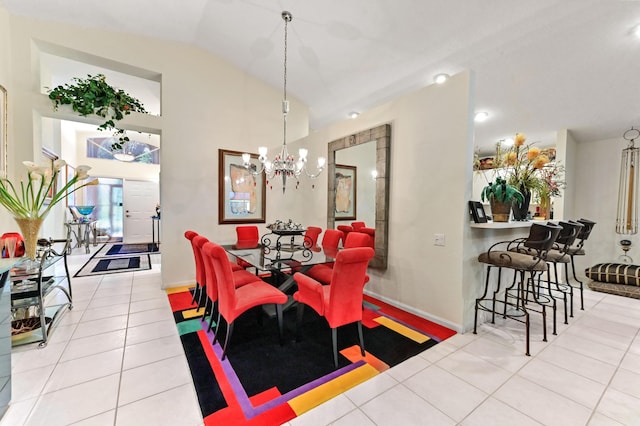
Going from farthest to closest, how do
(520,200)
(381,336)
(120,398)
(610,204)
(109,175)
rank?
(109,175) → (610,204) → (520,200) → (381,336) → (120,398)

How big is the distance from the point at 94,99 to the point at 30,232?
194 centimetres

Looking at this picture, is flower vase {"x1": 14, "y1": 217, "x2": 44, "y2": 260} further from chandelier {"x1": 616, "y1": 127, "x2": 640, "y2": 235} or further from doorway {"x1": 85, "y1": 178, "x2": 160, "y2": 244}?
chandelier {"x1": 616, "y1": 127, "x2": 640, "y2": 235}

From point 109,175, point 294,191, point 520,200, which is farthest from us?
point 109,175

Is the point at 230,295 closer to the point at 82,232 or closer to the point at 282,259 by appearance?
the point at 282,259

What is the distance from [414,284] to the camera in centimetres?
314

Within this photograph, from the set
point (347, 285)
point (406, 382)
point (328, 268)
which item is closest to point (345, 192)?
point (328, 268)

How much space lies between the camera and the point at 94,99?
11.3 feet

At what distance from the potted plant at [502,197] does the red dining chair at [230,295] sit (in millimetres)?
2468

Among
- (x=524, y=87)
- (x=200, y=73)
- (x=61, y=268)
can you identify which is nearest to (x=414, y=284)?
(x=524, y=87)

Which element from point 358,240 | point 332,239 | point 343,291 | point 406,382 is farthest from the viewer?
point 332,239

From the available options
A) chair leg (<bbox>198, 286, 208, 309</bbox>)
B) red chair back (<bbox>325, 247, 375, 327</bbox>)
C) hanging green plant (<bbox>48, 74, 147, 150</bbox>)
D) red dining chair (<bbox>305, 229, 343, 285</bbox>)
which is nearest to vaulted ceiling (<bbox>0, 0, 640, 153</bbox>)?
hanging green plant (<bbox>48, 74, 147, 150</bbox>)

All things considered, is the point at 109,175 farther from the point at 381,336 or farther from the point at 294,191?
the point at 381,336

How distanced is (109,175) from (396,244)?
8.74 meters

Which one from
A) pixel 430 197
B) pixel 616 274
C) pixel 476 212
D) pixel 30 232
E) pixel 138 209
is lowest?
pixel 616 274
